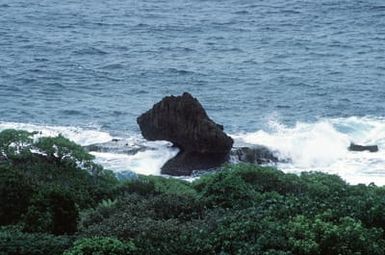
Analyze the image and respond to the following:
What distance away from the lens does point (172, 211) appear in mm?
28781

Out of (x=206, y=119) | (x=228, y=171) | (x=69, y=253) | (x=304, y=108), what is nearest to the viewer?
(x=69, y=253)

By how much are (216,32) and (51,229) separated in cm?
6391

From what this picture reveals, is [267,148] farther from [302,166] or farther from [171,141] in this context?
[171,141]

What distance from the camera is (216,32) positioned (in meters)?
89.5

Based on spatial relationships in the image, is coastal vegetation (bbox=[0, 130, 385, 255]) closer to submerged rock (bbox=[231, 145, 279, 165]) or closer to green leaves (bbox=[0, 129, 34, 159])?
green leaves (bbox=[0, 129, 34, 159])

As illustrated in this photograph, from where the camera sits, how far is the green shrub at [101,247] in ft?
71.9

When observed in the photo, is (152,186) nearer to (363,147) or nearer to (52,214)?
(52,214)

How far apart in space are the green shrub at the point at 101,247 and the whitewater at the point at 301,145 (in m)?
26.9

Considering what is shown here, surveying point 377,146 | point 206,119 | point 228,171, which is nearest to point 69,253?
point 228,171

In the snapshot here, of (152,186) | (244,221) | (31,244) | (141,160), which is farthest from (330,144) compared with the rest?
(31,244)

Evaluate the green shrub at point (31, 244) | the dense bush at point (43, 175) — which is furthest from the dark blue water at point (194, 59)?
the green shrub at point (31, 244)

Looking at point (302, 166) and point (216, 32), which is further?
point (216, 32)

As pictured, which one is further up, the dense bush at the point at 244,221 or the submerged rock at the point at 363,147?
the dense bush at the point at 244,221

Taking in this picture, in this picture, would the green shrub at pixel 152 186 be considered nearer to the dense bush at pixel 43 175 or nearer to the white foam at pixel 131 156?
the dense bush at pixel 43 175
